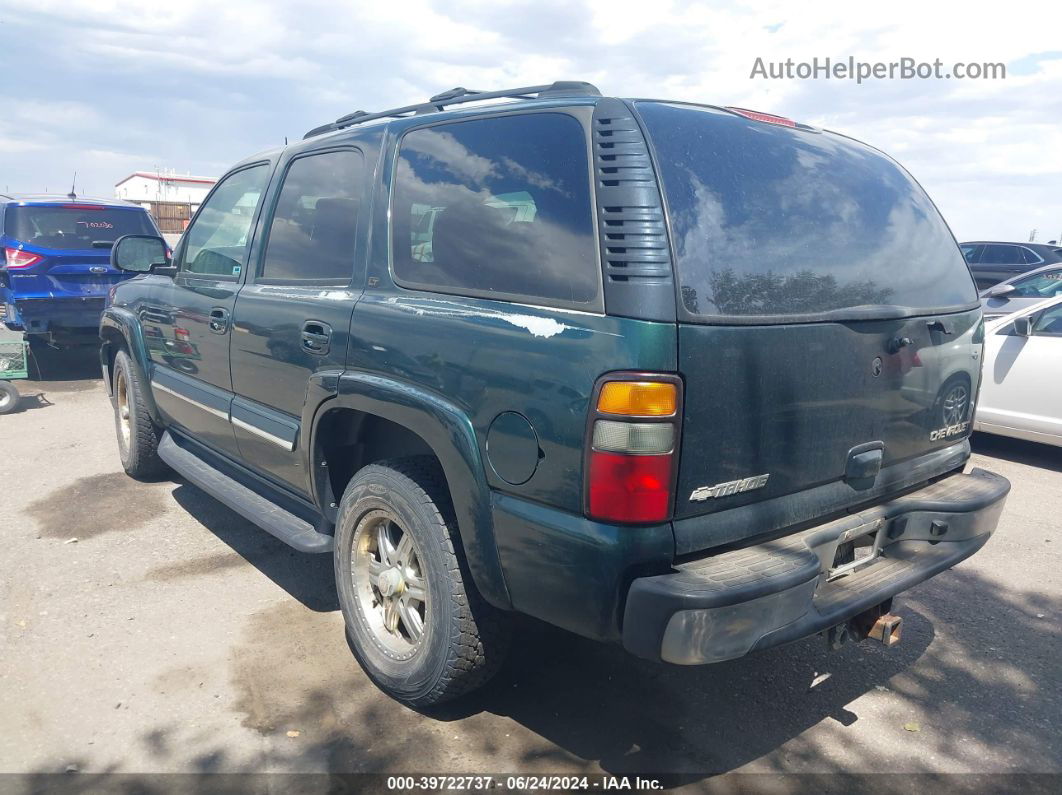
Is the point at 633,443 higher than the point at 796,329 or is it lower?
lower

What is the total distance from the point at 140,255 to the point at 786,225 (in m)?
3.82

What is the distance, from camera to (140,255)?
486cm

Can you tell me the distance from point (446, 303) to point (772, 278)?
3.35 ft

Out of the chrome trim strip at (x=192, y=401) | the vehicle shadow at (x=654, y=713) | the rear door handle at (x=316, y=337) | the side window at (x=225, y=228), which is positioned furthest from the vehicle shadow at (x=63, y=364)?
the rear door handle at (x=316, y=337)

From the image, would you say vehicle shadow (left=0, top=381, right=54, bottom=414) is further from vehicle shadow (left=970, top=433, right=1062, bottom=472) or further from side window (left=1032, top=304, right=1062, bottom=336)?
side window (left=1032, top=304, right=1062, bottom=336)

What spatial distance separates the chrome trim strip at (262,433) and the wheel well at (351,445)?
0.21 m

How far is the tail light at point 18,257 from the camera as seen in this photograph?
346 inches

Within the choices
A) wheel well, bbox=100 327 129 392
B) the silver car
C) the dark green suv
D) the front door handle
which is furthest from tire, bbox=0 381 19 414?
the silver car

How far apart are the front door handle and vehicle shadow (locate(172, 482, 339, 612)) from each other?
1.25 metres

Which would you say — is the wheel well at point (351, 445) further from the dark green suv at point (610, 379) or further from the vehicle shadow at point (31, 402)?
the vehicle shadow at point (31, 402)

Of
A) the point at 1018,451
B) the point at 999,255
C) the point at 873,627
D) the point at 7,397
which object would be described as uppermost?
the point at 999,255

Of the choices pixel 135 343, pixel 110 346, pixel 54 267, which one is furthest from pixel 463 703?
pixel 54 267

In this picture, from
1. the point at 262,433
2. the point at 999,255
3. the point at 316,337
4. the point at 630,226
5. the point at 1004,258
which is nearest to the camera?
the point at 630,226

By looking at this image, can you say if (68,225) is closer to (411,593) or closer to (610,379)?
(411,593)
